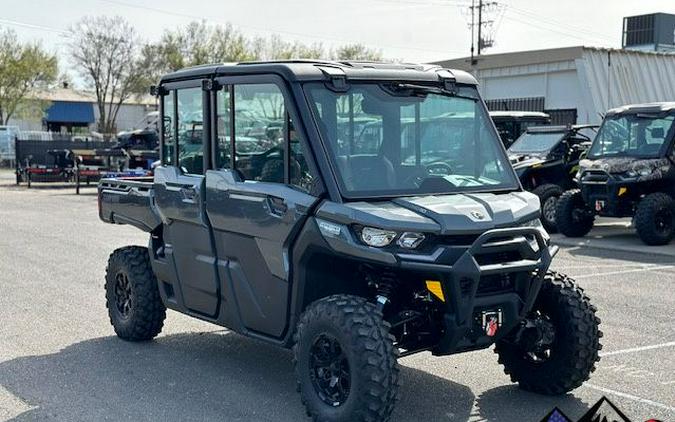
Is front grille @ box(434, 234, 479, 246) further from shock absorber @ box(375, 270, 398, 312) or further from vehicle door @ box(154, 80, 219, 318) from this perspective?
vehicle door @ box(154, 80, 219, 318)

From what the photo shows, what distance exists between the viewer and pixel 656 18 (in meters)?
35.2

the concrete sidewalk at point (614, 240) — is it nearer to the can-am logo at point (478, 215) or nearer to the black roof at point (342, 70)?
the black roof at point (342, 70)

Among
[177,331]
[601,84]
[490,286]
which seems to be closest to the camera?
[490,286]

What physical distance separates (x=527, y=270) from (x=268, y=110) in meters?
1.96

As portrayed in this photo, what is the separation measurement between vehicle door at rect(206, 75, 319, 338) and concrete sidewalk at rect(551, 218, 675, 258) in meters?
9.14

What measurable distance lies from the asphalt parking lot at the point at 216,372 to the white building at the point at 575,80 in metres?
13.3

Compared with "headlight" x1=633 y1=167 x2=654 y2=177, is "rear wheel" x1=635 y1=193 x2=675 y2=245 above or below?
below

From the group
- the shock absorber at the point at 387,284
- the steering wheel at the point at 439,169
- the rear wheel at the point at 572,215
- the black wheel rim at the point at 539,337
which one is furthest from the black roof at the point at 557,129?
the shock absorber at the point at 387,284

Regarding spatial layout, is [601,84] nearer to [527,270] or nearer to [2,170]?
[527,270]

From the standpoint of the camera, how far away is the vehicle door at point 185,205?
6.27m

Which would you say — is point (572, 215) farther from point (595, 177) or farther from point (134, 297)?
point (134, 297)

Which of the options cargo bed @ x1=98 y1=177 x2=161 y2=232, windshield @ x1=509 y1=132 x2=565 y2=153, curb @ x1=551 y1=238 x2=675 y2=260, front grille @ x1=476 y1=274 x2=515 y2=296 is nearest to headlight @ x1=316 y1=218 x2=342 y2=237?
front grille @ x1=476 y1=274 x2=515 y2=296

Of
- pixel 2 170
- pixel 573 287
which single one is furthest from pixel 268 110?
pixel 2 170

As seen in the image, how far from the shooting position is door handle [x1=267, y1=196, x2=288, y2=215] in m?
5.46
